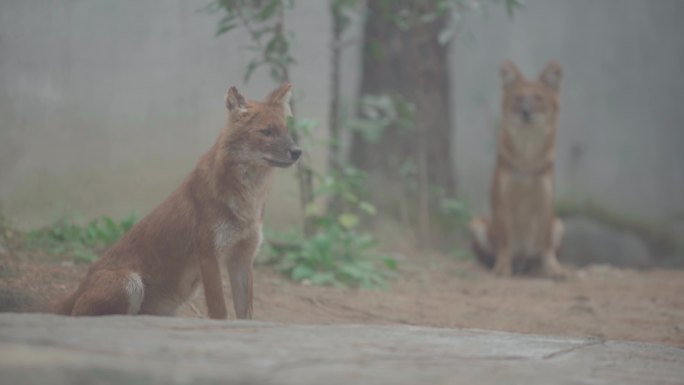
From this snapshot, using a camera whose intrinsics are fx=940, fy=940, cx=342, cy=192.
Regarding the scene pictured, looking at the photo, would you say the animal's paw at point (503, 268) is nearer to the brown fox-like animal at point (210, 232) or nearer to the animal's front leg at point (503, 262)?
the animal's front leg at point (503, 262)

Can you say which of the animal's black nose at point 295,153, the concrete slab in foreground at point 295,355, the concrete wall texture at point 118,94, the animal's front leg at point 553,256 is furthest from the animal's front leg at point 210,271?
the animal's front leg at point 553,256

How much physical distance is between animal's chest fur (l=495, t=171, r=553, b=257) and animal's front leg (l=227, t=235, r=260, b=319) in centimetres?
502

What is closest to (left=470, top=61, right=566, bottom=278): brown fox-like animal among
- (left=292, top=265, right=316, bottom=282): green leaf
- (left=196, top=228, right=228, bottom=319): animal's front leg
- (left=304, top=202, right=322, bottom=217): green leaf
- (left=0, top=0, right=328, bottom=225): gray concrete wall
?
(left=0, top=0, right=328, bottom=225): gray concrete wall

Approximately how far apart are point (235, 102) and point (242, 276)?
100 centimetres

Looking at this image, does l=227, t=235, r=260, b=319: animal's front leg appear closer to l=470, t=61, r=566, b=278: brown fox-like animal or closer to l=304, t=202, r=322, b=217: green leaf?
l=304, t=202, r=322, b=217: green leaf

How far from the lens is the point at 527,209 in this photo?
9.90 meters

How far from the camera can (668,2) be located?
1231 cm

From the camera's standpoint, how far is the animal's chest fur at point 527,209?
9.84m

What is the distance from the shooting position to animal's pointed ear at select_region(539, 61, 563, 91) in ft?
31.9

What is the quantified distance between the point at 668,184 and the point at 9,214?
8363mm

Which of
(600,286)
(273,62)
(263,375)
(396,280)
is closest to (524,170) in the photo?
(600,286)

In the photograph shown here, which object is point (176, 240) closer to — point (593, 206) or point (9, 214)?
point (9, 214)

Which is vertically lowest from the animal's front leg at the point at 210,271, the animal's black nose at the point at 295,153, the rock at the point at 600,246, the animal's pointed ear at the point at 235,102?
the rock at the point at 600,246

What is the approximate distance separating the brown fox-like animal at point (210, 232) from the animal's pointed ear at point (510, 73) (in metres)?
4.90
